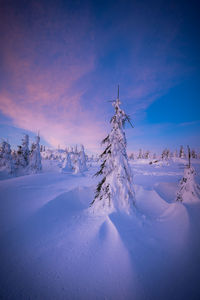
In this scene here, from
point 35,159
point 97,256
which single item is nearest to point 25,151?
point 35,159

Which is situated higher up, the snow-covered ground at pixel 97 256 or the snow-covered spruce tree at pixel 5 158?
the snow-covered spruce tree at pixel 5 158

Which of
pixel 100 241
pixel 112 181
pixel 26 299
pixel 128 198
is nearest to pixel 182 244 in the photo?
pixel 128 198

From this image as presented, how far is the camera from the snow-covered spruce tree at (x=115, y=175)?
611 centimetres

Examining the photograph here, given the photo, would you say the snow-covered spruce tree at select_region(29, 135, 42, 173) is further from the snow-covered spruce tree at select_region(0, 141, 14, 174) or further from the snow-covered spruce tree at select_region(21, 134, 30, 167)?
the snow-covered spruce tree at select_region(0, 141, 14, 174)

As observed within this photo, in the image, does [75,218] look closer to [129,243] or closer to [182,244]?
[129,243]

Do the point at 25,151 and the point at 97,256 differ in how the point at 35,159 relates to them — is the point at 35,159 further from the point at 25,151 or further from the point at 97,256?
the point at 97,256

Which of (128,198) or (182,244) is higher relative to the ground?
(128,198)

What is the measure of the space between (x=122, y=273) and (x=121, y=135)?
5636 millimetres

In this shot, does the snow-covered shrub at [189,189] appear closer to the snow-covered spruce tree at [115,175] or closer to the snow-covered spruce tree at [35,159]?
the snow-covered spruce tree at [115,175]

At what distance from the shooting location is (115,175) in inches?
251

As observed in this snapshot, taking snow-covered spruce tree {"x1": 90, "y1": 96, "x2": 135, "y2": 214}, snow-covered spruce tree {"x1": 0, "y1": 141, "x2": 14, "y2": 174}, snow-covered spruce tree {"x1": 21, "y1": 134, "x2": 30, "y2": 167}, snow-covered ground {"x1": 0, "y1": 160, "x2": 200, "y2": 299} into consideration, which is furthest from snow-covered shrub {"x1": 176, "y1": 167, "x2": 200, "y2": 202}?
snow-covered spruce tree {"x1": 21, "y1": 134, "x2": 30, "y2": 167}

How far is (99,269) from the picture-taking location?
125 inches

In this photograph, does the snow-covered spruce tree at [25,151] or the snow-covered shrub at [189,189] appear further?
the snow-covered spruce tree at [25,151]

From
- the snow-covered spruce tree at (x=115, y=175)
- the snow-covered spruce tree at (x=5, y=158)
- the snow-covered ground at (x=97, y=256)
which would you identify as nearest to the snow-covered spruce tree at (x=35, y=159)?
the snow-covered spruce tree at (x=5, y=158)
